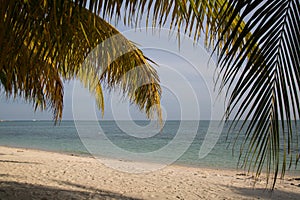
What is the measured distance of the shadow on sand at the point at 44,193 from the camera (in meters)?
3.93

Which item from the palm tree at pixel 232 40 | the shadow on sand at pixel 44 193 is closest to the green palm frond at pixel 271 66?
the palm tree at pixel 232 40

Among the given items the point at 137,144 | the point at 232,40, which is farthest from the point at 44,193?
the point at 137,144

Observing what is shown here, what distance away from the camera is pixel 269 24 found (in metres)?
1.11

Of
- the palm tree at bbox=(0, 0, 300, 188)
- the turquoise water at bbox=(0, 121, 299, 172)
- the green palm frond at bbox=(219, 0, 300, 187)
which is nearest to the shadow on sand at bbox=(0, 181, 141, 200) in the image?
the turquoise water at bbox=(0, 121, 299, 172)

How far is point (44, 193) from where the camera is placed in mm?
4223

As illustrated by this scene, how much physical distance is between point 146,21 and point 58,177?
4.56m

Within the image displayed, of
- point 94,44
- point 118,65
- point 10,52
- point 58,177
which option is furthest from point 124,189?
point 10,52

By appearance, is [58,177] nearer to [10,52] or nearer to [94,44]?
[94,44]

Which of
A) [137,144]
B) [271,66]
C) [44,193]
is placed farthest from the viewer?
[137,144]

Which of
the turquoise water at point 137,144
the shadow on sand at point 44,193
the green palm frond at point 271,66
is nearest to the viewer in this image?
the green palm frond at point 271,66

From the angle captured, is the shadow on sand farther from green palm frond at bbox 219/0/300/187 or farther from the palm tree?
green palm frond at bbox 219/0/300/187

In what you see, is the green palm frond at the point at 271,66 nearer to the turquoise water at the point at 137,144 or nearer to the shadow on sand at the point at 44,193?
the turquoise water at the point at 137,144

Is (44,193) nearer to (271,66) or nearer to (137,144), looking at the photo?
(271,66)

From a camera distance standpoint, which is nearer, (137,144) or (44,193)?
(44,193)
